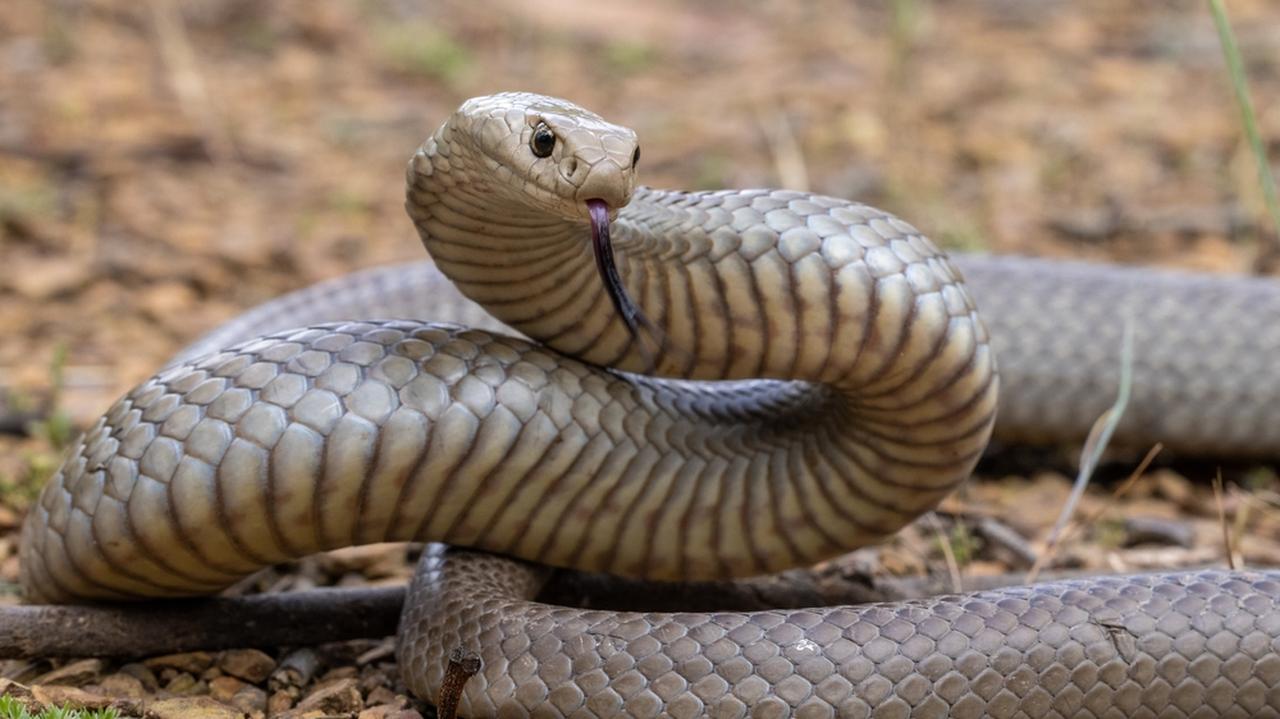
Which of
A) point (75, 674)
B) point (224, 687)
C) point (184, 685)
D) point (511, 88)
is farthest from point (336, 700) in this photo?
point (511, 88)

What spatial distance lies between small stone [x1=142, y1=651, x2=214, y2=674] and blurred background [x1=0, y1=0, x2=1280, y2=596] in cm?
104

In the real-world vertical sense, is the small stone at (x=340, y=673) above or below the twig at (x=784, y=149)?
above

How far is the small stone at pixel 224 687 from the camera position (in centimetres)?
341

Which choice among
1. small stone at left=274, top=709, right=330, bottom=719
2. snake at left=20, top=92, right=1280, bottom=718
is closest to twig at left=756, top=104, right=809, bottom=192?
snake at left=20, top=92, right=1280, bottom=718

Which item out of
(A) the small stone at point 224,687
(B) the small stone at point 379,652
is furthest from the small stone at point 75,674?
(B) the small stone at point 379,652

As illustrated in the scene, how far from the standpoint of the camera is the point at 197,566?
3301mm

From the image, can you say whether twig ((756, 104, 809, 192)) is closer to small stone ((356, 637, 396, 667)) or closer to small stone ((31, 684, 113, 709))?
small stone ((356, 637, 396, 667))

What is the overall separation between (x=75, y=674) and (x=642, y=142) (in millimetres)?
6910

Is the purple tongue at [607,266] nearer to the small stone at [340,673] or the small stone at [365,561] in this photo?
the small stone at [340,673]

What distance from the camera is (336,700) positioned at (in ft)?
10.8

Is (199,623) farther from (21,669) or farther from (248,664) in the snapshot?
(21,669)

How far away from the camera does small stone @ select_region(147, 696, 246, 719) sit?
317cm

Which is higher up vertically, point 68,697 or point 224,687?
point 68,697

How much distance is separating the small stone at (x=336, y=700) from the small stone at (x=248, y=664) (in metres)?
0.23
